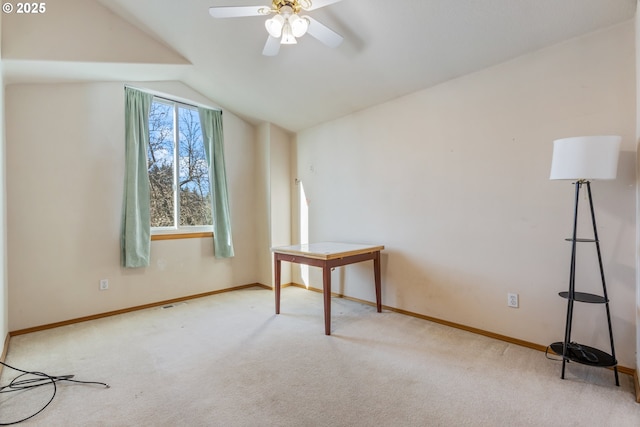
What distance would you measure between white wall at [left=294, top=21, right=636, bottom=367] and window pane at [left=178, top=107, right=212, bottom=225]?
1.93 m

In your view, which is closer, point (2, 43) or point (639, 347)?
point (639, 347)

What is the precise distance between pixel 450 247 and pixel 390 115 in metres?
1.50

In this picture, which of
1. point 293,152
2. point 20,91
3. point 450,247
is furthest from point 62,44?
point 450,247

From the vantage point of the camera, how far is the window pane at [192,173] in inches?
158

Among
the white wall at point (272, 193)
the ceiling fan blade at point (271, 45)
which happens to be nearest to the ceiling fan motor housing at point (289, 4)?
the ceiling fan blade at point (271, 45)

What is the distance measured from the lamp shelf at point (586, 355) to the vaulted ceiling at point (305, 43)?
214 cm

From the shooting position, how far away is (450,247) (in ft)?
9.60

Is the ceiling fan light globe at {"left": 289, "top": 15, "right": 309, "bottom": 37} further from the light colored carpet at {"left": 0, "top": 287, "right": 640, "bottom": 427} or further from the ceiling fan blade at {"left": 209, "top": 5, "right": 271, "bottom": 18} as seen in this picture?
the light colored carpet at {"left": 0, "top": 287, "right": 640, "bottom": 427}

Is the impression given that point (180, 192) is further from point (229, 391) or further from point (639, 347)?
point (639, 347)

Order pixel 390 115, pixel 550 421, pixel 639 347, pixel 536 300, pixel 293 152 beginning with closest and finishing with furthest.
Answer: pixel 550 421
pixel 639 347
pixel 536 300
pixel 390 115
pixel 293 152

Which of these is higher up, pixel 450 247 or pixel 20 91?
pixel 20 91

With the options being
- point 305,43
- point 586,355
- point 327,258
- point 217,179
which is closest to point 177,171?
point 217,179

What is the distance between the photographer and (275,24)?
1.98 m

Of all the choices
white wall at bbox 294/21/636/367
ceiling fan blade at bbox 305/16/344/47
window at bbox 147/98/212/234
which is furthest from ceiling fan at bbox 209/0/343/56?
window at bbox 147/98/212/234
